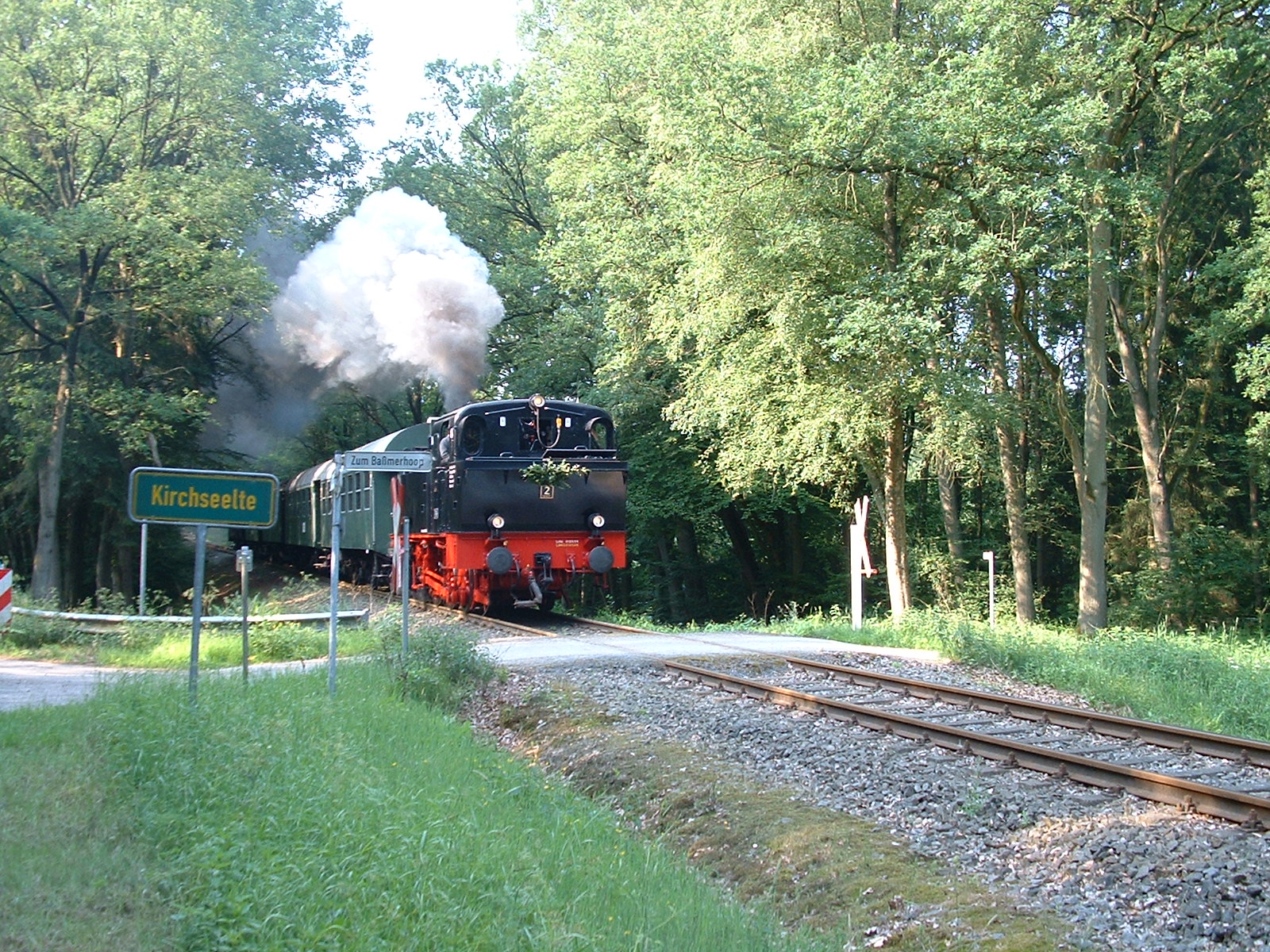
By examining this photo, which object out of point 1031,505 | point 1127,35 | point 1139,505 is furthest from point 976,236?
point 1031,505

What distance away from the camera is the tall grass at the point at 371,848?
4.41 m

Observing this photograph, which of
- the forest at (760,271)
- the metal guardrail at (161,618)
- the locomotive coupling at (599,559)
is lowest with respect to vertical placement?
the metal guardrail at (161,618)

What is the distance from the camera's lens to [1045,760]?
7992 mm

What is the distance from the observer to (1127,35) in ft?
56.7

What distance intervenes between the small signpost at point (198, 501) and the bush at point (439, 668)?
3447 mm

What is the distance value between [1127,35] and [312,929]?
1788cm

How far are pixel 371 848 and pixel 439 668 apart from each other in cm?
690

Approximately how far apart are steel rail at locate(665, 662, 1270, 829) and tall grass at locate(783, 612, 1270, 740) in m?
2.83

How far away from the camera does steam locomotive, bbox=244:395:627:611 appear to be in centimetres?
1716

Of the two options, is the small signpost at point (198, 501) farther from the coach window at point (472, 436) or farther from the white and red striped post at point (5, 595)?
the coach window at point (472, 436)

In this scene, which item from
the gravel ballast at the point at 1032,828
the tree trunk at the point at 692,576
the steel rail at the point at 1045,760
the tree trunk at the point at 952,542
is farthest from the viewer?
the tree trunk at the point at 692,576

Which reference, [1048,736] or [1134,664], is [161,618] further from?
[1134,664]

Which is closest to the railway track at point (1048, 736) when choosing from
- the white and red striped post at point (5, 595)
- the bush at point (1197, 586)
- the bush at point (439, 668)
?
the bush at point (439, 668)

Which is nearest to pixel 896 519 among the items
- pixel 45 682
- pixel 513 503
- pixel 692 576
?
pixel 513 503
